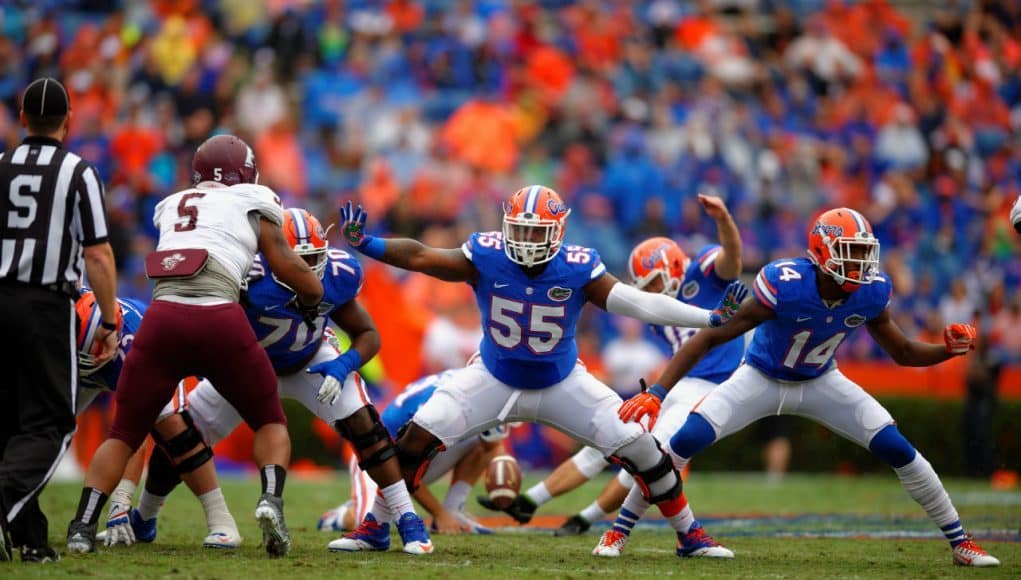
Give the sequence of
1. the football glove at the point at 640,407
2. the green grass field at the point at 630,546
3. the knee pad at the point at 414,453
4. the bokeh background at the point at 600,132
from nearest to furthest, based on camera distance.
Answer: the green grass field at the point at 630,546 < the football glove at the point at 640,407 < the knee pad at the point at 414,453 < the bokeh background at the point at 600,132

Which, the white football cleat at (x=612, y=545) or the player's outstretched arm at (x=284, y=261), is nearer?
the player's outstretched arm at (x=284, y=261)

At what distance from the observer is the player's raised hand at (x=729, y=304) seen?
6.37 metres

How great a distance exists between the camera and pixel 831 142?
17.7 metres

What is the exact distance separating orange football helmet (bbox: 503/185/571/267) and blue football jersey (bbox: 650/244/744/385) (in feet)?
6.03

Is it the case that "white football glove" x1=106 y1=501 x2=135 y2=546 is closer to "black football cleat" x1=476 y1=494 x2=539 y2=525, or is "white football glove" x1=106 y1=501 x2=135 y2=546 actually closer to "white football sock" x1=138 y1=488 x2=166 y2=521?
"white football sock" x1=138 y1=488 x2=166 y2=521

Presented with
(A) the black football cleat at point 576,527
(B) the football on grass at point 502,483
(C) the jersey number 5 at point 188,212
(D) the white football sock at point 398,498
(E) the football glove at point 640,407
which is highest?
(C) the jersey number 5 at point 188,212

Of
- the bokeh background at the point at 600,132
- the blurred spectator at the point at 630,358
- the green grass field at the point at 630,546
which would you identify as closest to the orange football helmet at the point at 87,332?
the green grass field at the point at 630,546

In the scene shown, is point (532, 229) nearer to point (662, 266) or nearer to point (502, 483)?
point (662, 266)

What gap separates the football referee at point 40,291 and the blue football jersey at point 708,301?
3701 mm

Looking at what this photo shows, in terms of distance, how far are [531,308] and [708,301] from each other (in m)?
2.07

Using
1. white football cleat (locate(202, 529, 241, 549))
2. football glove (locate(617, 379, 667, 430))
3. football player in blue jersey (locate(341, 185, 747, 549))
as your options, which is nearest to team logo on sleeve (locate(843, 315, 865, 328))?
football player in blue jersey (locate(341, 185, 747, 549))

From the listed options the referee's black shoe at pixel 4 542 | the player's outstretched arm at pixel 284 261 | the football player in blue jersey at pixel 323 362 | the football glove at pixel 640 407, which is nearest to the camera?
the referee's black shoe at pixel 4 542

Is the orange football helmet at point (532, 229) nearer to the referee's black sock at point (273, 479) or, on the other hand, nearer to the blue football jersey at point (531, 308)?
the blue football jersey at point (531, 308)

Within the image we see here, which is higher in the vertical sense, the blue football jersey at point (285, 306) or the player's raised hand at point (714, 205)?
the player's raised hand at point (714, 205)
